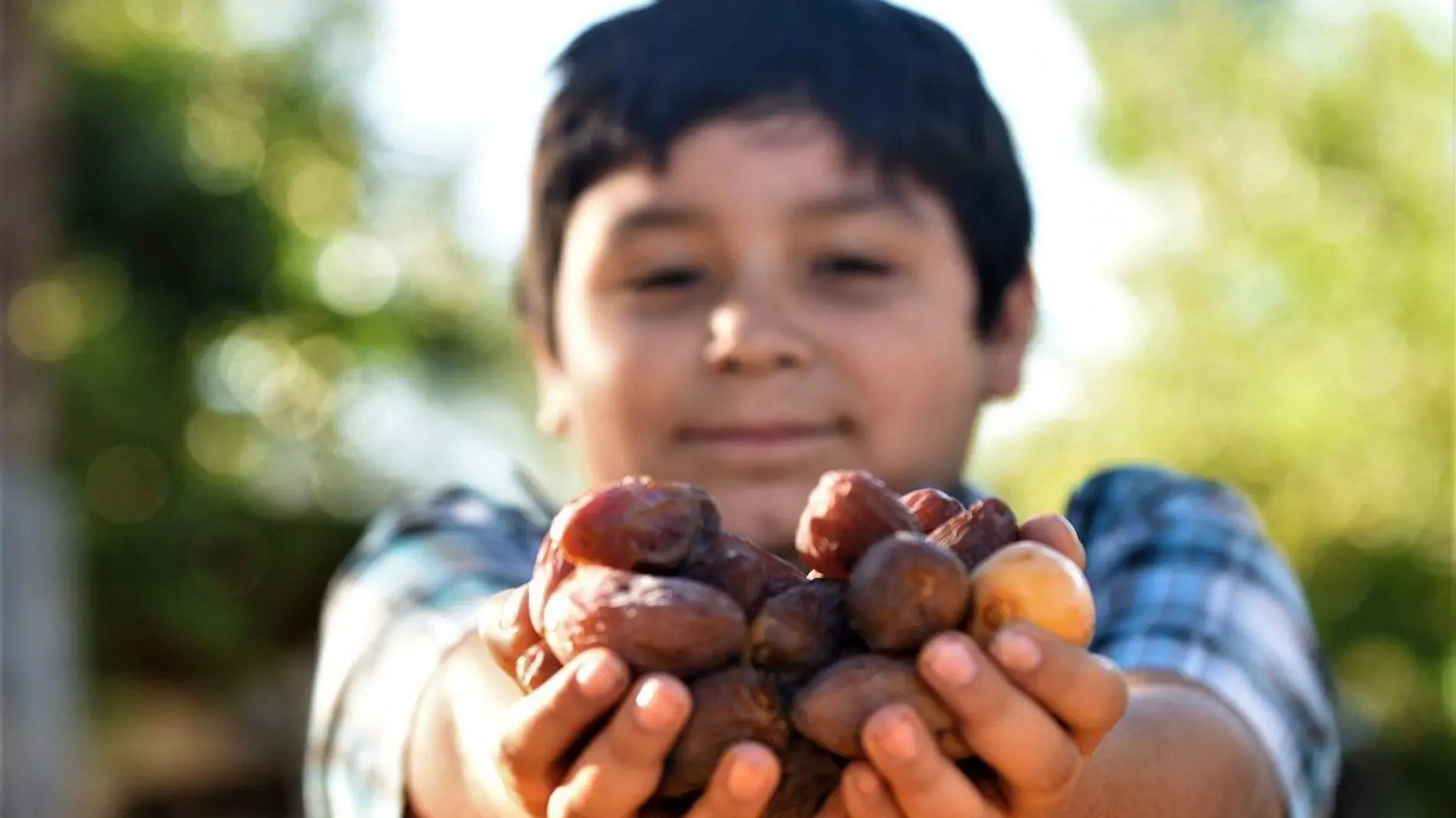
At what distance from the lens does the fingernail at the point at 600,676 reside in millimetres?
1282

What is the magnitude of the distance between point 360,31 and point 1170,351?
690cm

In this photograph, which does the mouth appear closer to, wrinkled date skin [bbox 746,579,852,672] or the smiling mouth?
the smiling mouth

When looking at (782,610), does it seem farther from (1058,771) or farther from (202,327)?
(202,327)

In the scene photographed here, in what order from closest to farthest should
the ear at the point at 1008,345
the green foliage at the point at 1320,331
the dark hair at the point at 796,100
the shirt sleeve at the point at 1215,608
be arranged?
the shirt sleeve at the point at 1215,608 → the dark hair at the point at 796,100 → the ear at the point at 1008,345 → the green foliage at the point at 1320,331

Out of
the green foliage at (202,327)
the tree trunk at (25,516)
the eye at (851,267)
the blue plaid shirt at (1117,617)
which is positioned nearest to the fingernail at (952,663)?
the blue plaid shirt at (1117,617)

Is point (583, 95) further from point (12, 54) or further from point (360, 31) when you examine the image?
point (360, 31)

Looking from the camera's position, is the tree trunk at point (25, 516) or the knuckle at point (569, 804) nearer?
the knuckle at point (569, 804)

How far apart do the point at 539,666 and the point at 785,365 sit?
963 millimetres

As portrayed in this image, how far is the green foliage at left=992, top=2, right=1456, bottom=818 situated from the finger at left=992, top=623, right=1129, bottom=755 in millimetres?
7681

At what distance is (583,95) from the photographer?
105 inches

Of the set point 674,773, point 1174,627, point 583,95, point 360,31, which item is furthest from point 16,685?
point 360,31

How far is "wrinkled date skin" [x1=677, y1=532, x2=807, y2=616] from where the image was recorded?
140 centimetres

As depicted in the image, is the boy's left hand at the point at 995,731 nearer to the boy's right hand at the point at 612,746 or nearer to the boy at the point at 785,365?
the boy's right hand at the point at 612,746

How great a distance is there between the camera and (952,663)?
4.20ft
